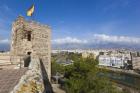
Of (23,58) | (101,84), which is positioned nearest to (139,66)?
(101,84)

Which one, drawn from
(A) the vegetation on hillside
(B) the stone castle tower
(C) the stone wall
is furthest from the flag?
(C) the stone wall

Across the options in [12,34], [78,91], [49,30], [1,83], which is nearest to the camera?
[1,83]

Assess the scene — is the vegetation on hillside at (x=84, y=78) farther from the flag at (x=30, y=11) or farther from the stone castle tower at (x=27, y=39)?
the flag at (x=30, y=11)

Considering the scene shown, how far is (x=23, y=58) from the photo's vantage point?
11.1 meters

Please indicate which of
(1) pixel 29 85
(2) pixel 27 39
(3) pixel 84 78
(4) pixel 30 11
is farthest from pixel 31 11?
(1) pixel 29 85

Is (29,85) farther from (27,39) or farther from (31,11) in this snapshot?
(31,11)

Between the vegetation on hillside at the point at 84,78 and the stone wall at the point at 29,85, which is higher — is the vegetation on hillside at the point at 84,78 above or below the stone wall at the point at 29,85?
below

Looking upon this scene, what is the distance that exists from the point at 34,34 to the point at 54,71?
22.9m

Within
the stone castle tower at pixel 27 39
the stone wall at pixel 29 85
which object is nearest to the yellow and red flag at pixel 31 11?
the stone castle tower at pixel 27 39

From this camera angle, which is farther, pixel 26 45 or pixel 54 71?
pixel 54 71

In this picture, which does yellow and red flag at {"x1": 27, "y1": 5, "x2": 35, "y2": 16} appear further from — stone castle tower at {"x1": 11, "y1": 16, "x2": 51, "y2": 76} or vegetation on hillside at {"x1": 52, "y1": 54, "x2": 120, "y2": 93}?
vegetation on hillside at {"x1": 52, "y1": 54, "x2": 120, "y2": 93}

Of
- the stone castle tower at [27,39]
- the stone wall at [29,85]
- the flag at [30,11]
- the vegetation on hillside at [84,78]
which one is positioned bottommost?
the vegetation on hillside at [84,78]

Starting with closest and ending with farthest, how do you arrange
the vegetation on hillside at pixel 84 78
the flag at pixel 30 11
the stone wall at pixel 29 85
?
1. the stone wall at pixel 29 85
2. the vegetation on hillside at pixel 84 78
3. the flag at pixel 30 11

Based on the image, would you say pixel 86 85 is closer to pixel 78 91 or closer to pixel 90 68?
pixel 78 91
